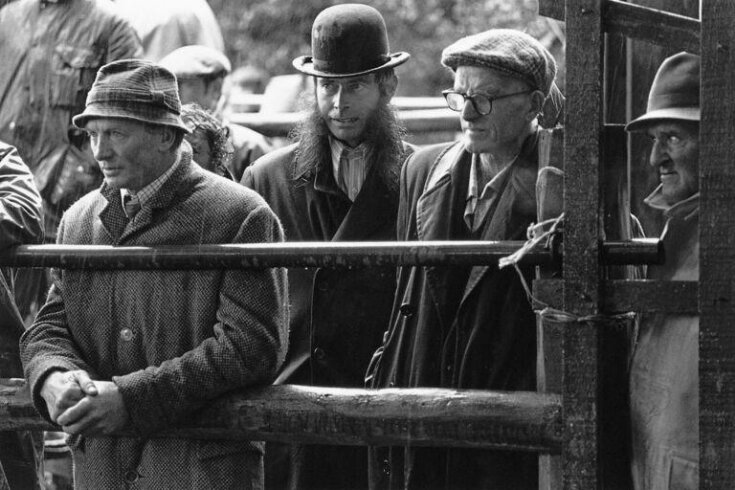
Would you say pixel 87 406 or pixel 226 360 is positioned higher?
pixel 226 360

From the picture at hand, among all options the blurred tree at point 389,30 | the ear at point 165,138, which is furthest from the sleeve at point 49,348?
the blurred tree at point 389,30

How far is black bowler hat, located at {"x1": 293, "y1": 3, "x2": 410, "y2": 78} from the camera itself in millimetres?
5684

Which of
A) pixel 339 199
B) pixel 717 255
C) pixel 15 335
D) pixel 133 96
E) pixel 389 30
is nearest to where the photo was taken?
pixel 717 255

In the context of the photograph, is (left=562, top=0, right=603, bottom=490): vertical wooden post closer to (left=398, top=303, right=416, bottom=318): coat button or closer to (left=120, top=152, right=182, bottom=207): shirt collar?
(left=398, top=303, right=416, bottom=318): coat button

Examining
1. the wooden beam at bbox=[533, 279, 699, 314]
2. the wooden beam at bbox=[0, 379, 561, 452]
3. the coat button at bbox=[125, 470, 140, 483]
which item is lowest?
the coat button at bbox=[125, 470, 140, 483]

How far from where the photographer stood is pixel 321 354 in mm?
5422

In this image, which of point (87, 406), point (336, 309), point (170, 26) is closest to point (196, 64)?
point (170, 26)

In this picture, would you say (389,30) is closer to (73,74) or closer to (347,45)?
(73,74)

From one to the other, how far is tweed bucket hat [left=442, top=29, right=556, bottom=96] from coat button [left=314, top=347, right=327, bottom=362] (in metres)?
1.13

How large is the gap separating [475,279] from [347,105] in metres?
1.24

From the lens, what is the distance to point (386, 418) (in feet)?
13.3

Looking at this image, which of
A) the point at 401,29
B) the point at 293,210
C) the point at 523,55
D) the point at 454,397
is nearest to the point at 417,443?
the point at 454,397

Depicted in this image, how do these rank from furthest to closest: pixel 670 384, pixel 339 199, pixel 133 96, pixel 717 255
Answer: pixel 339 199, pixel 133 96, pixel 670 384, pixel 717 255

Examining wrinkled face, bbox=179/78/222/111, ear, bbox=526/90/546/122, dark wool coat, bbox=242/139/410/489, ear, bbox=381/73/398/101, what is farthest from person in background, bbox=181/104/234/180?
ear, bbox=526/90/546/122
